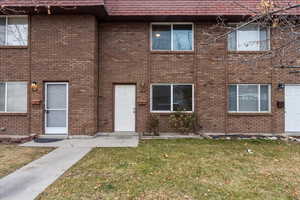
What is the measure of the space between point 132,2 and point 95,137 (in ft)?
22.2

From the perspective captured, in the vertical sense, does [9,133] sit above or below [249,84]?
below

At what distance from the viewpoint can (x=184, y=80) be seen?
390 inches

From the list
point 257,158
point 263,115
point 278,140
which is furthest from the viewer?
point 263,115

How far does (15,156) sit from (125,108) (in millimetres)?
4915

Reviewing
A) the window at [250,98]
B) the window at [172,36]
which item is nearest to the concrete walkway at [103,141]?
the window at [172,36]

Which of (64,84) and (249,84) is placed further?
(249,84)

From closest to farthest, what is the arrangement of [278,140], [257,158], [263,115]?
[257,158]
[278,140]
[263,115]

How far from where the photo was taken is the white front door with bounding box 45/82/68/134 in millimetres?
9094

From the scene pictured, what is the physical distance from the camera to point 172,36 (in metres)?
9.98

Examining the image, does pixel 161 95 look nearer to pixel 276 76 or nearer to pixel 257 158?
pixel 257 158

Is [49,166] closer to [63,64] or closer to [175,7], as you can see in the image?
[63,64]

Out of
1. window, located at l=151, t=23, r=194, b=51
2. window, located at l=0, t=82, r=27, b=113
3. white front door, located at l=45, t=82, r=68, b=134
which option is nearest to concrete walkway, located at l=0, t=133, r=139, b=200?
white front door, located at l=45, t=82, r=68, b=134

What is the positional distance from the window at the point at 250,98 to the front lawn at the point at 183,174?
8.96 feet

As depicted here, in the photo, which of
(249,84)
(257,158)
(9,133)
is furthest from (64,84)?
(249,84)
